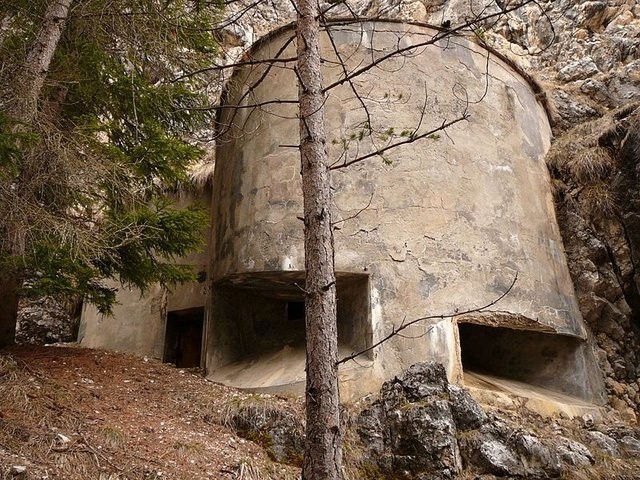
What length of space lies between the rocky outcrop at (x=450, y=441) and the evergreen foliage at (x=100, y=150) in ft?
8.77

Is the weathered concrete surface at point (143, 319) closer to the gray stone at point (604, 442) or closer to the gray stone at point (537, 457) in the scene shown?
the gray stone at point (537, 457)

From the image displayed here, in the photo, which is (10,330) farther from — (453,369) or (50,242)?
(453,369)

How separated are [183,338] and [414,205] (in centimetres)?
491

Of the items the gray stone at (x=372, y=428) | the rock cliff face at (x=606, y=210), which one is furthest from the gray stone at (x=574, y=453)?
the rock cliff face at (x=606, y=210)

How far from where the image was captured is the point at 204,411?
5.89 metres

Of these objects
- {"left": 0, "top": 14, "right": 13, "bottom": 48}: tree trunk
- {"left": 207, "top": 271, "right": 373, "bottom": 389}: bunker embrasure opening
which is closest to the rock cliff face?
{"left": 207, "top": 271, "right": 373, "bottom": 389}: bunker embrasure opening

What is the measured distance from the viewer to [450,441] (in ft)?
16.8

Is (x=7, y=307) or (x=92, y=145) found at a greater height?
(x=92, y=145)

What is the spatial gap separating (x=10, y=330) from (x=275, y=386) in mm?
2977

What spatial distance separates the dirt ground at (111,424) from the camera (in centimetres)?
412

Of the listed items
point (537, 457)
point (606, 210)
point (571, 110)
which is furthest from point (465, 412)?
point (571, 110)

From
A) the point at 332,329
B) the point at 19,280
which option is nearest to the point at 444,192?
the point at 332,329

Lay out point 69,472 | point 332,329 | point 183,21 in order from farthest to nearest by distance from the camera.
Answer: point 183,21 < point 69,472 < point 332,329

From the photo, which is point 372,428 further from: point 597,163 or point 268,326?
point 597,163
